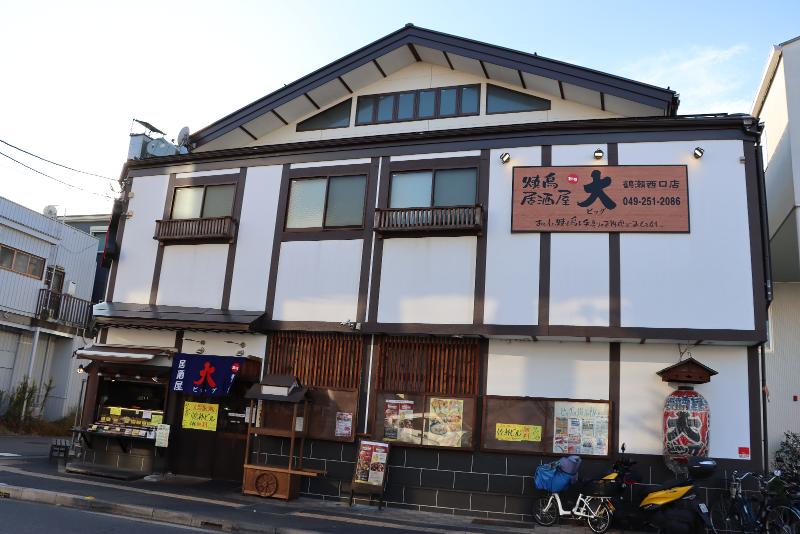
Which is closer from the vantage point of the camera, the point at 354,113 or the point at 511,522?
the point at 511,522

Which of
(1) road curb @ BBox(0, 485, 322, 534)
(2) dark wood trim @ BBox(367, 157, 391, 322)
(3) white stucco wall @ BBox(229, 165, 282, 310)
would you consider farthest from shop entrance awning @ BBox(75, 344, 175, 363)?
(2) dark wood trim @ BBox(367, 157, 391, 322)

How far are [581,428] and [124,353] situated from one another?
10.6m

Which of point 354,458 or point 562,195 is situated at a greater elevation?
point 562,195

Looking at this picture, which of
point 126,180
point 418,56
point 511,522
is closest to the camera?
point 511,522

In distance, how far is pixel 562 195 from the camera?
43.3 ft

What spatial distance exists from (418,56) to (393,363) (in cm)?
777

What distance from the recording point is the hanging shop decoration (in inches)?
442

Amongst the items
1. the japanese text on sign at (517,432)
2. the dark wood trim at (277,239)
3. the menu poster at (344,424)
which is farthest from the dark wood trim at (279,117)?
the japanese text on sign at (517,432)

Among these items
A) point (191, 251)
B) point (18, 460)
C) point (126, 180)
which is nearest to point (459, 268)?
point (191, 251)

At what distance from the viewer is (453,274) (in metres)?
13.4

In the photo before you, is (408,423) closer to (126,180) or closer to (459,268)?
(459,268)

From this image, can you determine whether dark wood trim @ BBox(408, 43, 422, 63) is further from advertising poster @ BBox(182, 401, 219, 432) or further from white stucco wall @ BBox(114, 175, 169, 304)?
advertising poster @ BBox(182, 401, 219, 432)

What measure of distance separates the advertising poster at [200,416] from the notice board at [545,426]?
654 centimetres

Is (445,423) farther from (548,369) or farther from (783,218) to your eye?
(783,218)
